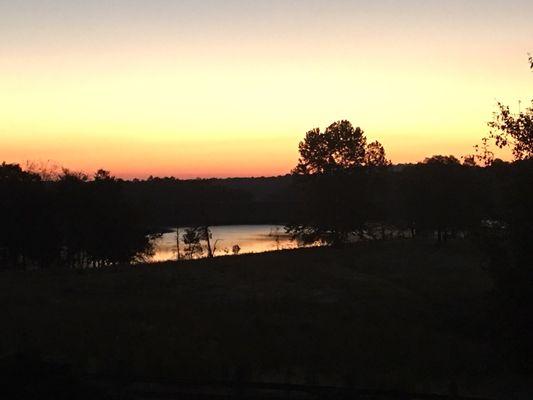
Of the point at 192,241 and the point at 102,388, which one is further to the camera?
the point at 192,241

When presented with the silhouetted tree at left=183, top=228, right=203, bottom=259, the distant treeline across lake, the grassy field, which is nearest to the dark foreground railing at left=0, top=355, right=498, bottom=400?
the grassy field

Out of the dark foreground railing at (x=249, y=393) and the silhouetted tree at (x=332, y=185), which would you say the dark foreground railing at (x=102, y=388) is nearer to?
the dark foreground railing at (x=249, y=393)

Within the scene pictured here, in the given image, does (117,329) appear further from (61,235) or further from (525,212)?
(61,235)

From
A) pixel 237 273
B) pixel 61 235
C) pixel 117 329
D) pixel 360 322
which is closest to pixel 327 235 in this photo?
pixel 237 273

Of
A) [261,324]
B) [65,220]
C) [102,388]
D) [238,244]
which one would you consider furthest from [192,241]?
[102,388]

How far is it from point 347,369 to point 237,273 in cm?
2400

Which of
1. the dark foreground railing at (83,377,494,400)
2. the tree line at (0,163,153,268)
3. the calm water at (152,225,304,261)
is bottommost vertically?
the calm water at (152,225,304,261)

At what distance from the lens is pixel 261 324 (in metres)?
25.3

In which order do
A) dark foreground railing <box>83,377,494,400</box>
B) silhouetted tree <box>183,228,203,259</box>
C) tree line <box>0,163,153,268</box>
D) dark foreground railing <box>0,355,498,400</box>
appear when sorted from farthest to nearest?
silhouetted tree <box>183,228,203,259</box>
tree line <box>0,163,153,268</box>
dark foreground railing <box>83,377,494,400</box>
dark foreground railing <box>0,355,498,400</box>

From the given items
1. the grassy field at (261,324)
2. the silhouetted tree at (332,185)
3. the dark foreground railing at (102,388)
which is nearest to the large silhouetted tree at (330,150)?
the silhouetted tree at (332,185)

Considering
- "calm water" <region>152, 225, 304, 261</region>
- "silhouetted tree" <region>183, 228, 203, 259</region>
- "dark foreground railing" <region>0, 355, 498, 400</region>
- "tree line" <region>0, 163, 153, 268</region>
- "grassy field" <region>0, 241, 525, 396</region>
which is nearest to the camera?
"dark foreground railing" <region>0, 355, 498, 400</region>

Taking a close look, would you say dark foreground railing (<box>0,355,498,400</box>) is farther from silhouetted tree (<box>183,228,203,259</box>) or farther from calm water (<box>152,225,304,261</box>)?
silhouetted tree (<box>183,228,203,259</box>)

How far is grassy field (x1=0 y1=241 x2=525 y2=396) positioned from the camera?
18.0 m

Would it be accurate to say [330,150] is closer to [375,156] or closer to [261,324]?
[375,156]
